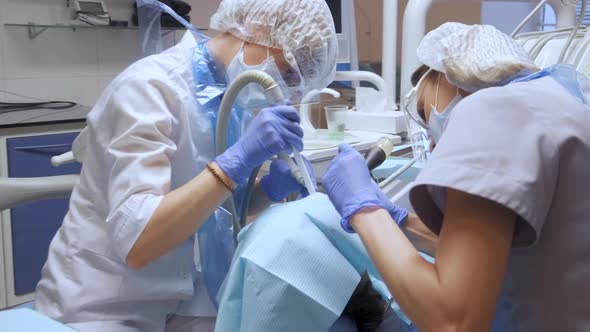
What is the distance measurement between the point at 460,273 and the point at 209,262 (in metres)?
0.74

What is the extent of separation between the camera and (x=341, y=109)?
251cm

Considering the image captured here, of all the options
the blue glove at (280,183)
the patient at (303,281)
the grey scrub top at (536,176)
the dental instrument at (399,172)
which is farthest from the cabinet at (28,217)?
the grey scrub top at (536,176)

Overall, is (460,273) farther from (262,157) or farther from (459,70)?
(262,157)

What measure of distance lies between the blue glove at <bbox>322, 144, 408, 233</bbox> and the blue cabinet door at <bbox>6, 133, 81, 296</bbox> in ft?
5.45

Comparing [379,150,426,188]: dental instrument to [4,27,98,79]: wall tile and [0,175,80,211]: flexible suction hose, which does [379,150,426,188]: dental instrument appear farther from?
[4,27,98,79]: wall tile

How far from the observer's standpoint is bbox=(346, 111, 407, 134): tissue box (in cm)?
237

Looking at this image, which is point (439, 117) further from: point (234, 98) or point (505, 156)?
point (234, 98)

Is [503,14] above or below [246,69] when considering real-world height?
below

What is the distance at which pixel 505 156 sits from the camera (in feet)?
2.36

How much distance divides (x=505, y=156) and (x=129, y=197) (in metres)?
0.67

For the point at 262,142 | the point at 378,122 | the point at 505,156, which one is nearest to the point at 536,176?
the point at 505,156

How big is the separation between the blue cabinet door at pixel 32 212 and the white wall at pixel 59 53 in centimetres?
54

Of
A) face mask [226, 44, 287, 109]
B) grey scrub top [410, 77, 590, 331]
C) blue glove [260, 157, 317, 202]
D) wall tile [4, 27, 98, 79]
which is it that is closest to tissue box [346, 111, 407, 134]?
blue glove [260, 157, 317, 202]

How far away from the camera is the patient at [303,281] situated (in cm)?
86
